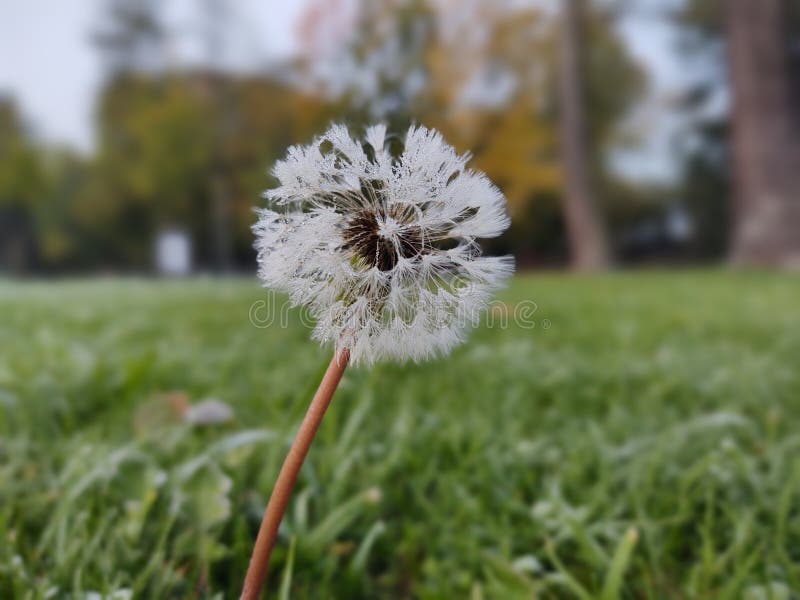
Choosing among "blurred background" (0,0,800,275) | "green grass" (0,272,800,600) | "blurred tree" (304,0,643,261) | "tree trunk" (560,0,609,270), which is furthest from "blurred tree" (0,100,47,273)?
"green grass" (0,272,800,600)

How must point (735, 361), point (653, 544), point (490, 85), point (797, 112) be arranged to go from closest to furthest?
point (653, 544) → point (735, 361) → point (797, 112) → point (490, 85)

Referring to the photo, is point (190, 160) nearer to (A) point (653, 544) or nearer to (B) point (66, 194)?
(B) point (66, 194)

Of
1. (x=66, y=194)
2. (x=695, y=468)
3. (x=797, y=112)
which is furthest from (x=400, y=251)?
(x=66, y=194)

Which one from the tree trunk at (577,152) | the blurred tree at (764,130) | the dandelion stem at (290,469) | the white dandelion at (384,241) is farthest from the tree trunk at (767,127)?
the dandelion stem at (290,469)

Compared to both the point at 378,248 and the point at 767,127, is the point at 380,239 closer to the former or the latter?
the point at 378,248

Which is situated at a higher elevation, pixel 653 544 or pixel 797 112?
pixel 797 112

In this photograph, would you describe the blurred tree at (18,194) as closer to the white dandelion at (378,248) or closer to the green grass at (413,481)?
the green grass at (413,481)

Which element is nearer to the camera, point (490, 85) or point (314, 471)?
point (314, 471)
